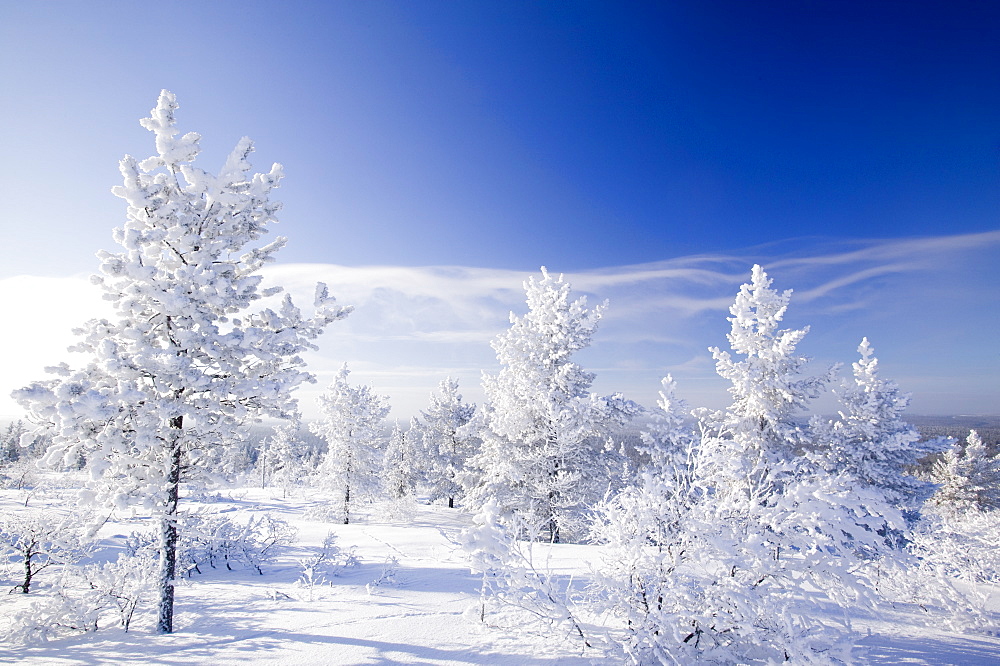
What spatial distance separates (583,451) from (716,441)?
10965mm

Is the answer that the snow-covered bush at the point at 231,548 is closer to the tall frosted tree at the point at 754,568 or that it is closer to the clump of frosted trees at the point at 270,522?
the clump of frosted trees at the point at 270,522

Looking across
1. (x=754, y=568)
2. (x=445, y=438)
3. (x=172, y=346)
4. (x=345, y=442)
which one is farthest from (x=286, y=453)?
(x=754, y=568)

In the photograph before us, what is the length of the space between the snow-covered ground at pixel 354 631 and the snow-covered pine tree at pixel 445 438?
23.1 m

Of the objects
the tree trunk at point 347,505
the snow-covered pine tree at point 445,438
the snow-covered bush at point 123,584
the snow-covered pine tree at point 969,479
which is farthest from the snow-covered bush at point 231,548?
the snow-covered pine tree at point 969,479

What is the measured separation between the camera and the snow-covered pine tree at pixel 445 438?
3397cm

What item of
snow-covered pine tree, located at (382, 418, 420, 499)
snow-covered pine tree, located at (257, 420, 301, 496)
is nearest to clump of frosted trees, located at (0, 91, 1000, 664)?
snow-covered pine tree, located at (382, 418, 420, 499)

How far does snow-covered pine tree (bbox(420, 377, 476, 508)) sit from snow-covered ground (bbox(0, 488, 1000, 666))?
23092 millimetres

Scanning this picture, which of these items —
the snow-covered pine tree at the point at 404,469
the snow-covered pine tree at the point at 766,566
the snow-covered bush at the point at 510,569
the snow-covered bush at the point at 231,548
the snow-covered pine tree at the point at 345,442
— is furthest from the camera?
the snow-covered pine tree at the point at 404,469

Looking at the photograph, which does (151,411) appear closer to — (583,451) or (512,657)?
(512,657)

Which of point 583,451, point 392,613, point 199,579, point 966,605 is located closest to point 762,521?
point 392,613

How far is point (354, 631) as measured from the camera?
7008 millimetres

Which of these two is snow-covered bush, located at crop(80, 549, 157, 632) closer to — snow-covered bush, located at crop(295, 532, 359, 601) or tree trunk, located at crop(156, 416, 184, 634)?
tree trunk, located at crop(156, 416, 184, 634)

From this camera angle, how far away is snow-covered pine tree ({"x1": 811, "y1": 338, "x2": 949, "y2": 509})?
57.8 ft

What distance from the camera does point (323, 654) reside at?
6230mm
